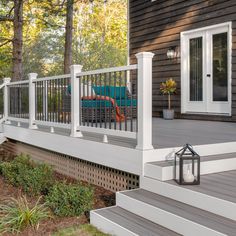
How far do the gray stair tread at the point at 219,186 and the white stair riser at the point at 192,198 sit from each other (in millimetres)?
47

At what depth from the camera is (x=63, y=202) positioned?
3756 mm

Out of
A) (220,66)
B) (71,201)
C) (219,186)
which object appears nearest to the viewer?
(219,186)

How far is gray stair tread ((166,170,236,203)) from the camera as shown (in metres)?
2.83

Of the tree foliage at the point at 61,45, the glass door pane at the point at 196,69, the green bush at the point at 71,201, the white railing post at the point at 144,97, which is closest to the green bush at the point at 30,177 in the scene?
the green bush at the point at 71,201

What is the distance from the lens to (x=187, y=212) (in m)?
2.85

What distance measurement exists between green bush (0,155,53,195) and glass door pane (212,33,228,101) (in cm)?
377

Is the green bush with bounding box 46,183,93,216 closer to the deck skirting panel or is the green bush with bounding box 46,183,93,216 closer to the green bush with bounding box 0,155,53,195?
the deck skirting panel

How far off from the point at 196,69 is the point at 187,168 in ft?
14.9

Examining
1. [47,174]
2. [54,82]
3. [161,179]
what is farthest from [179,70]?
[161,179]

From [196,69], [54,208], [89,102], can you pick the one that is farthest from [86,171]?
[196,69]

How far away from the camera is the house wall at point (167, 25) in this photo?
686cm

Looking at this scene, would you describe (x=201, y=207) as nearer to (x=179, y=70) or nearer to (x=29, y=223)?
(x=29, y=223)

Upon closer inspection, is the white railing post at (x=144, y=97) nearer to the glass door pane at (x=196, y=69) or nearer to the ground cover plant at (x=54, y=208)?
the ground cover plant at (x=54, y=208)

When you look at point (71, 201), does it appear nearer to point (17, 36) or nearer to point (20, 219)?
point (20, 219)
